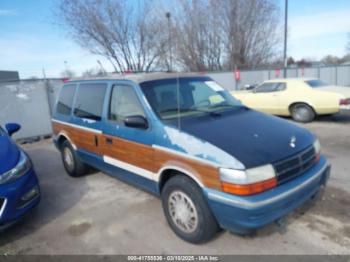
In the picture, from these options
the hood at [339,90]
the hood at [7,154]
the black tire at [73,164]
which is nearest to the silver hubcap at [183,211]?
the hood at [7,154]

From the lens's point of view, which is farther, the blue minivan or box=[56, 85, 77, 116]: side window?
box=[56, 85, 77, 116]: side window

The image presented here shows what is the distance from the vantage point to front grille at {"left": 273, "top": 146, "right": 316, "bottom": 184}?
106 inches

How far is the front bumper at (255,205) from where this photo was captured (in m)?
2.53

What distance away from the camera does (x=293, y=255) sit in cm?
284

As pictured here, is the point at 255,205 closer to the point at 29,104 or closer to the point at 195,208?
the point at 195,208

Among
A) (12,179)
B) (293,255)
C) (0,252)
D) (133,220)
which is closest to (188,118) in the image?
(133,220)

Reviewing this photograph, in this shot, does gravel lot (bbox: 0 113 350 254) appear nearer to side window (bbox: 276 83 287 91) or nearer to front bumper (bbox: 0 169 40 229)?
front bumper (bbox: 0 169 40 229)

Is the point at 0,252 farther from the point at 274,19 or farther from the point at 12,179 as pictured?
the point at 274,19

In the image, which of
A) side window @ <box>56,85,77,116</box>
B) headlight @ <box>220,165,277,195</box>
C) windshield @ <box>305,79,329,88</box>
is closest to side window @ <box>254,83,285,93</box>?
windshield @ <box>305,79,329,88</box>

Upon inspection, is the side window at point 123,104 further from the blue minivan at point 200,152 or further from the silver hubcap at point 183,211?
the silver hubcap at point 183,211

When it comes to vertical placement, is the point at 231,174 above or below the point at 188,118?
below

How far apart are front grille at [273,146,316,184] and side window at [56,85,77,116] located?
3903mm

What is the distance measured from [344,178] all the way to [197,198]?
3.02 m

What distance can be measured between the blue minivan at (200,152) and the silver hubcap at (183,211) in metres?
0.01
